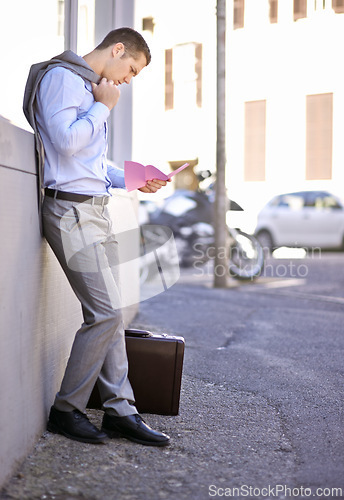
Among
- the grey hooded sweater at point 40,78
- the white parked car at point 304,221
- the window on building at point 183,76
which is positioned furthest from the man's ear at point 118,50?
the window on building at point 183,76

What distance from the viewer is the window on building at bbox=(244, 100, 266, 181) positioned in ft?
76.0

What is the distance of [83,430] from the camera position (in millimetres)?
3238

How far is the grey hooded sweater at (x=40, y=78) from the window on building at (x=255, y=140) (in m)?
20.4

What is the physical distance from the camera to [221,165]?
9.95 metres

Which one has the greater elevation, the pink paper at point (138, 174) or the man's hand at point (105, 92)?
the man's hand at point (105, 92)

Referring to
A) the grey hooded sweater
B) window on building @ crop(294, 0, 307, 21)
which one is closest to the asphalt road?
the grey hooded sweater

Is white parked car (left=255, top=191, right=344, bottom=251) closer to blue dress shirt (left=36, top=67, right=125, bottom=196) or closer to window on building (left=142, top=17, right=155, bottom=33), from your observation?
window on building (left=142, top=17, right=155, bottom=33)

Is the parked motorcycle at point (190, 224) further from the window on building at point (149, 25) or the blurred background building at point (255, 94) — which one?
the window on building at point (149, 25)

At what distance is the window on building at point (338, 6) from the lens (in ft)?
63.6

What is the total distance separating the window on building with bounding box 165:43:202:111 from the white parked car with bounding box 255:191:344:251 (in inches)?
329

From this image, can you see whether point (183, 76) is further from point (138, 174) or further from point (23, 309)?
point (23, 309)

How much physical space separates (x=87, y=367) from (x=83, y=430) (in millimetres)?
303

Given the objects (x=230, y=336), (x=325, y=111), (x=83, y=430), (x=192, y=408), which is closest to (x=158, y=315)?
(x=230, y=336)

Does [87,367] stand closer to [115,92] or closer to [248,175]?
[115,92]
